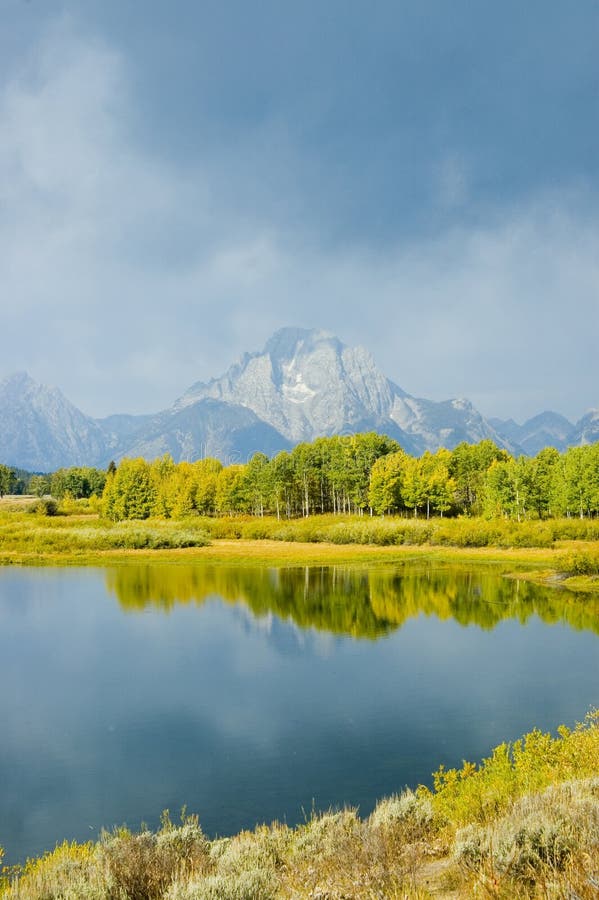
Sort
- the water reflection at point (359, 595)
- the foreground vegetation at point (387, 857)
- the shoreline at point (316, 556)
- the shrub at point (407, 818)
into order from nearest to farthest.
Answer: the foreground vegetation at point (387, 857) → the shrub at point (407, 818) → the water reflection at point (359, 595) → the shoreline at point (316, 556)

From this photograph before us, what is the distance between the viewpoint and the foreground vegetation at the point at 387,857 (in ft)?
20.5

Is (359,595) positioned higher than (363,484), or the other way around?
(363,484)

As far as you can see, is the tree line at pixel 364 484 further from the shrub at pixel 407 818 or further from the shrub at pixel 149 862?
the shrub at pixel 149 862

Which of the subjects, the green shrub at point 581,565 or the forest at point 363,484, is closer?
the green shrub at point 581,565

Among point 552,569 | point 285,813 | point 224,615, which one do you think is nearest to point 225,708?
point 285,813

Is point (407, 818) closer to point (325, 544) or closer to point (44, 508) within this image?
point (325, 544)

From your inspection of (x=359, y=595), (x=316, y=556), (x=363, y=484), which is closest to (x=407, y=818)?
(x=359, y=595)

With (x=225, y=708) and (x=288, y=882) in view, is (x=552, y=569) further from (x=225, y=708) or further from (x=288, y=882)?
(x=288, y=882)

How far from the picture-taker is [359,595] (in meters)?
41.0

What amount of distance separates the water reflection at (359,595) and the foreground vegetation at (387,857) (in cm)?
2014

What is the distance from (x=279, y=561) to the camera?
193ft

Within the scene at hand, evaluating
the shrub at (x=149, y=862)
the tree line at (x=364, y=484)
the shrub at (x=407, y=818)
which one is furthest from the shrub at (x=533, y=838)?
the tree line at (x=364, y=484)

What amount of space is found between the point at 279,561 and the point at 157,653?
1281 inches

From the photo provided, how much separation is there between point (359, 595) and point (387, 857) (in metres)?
33.8
